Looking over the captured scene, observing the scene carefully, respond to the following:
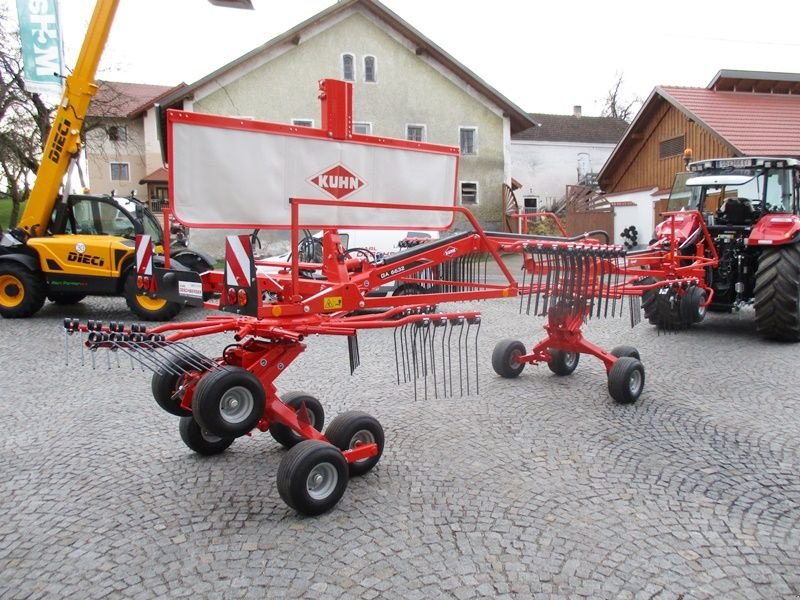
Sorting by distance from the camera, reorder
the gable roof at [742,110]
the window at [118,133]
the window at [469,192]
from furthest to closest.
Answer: the window at [118,133], the window at [469,192], the gable roof at [742,110]

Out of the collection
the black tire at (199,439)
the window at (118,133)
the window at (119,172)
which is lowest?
the black tire at (199,439)

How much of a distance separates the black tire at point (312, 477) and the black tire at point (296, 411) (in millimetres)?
646

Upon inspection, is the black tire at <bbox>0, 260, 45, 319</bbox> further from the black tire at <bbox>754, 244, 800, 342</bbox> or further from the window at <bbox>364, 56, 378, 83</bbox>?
the window at <bbox>364, 56, 378, 83</bbox>

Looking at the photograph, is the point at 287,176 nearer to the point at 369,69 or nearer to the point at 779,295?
the point at 779,295

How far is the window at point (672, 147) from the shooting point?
2195cm

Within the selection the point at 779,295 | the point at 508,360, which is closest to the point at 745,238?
the point at 779,295

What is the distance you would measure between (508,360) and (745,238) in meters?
4.52

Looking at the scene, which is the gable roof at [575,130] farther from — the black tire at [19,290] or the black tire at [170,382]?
the black tire at [170,382]

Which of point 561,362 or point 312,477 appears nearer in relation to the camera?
point 312,477

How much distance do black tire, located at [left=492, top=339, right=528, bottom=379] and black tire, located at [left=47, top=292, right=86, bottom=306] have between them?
7.17 m

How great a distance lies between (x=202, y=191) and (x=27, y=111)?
2384cm

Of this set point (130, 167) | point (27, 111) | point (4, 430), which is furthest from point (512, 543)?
point (130, 167)

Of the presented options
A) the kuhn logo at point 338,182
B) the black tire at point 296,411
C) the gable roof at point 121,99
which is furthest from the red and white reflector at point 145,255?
the gable roof at point 121,99

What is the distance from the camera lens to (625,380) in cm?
566
